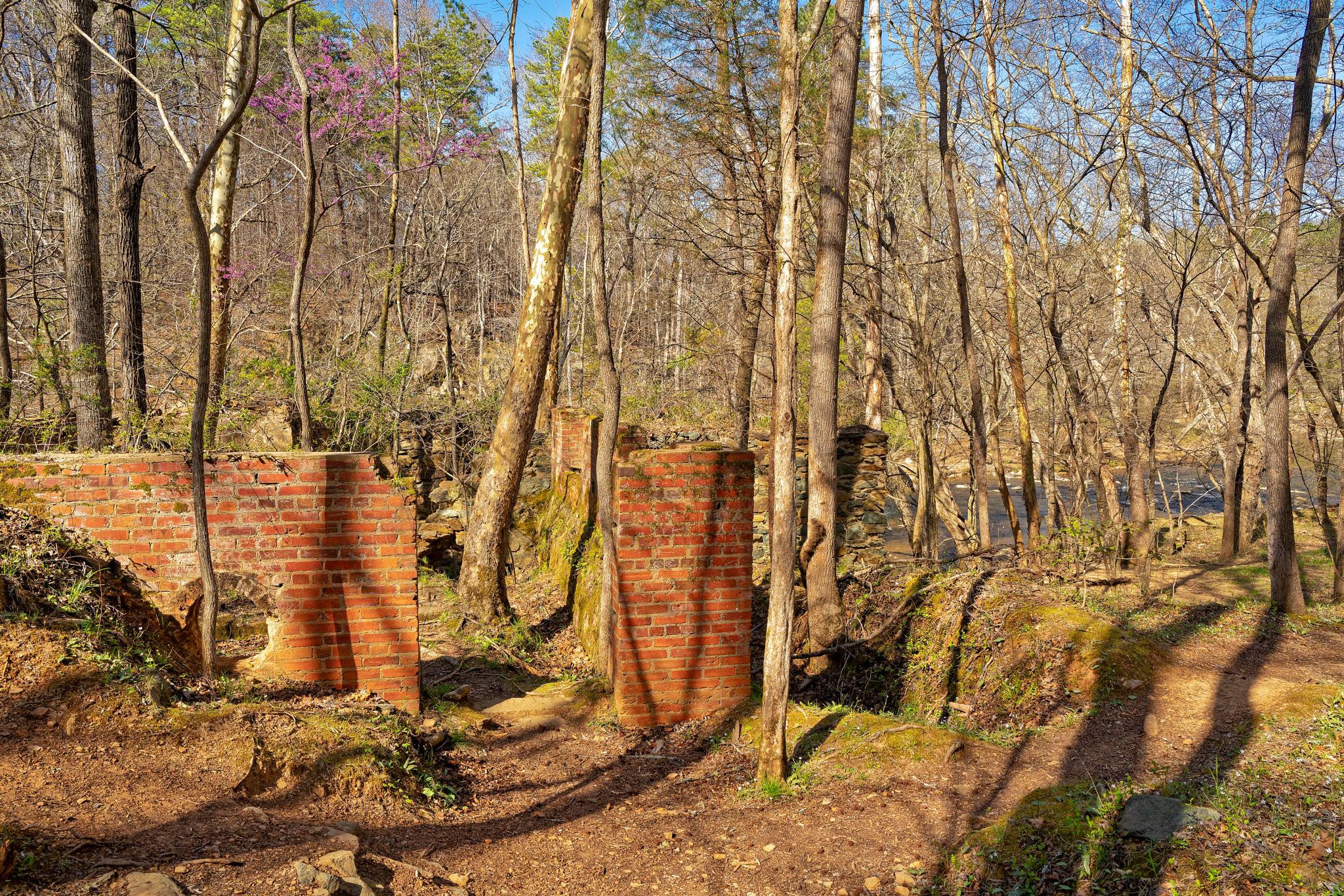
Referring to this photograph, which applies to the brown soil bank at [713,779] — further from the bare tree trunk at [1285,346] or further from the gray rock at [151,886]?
the bare tree trunk at [1285,346]

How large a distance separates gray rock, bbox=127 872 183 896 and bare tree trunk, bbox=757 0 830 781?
293cm

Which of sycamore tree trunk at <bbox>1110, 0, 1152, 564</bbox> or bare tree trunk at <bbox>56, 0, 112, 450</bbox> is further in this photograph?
sycamore tree trunk at <bbox>1110, 0, 1152, 564</bbox>

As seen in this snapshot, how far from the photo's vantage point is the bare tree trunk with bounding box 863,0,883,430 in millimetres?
11070

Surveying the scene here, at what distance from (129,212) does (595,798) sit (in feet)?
26.9

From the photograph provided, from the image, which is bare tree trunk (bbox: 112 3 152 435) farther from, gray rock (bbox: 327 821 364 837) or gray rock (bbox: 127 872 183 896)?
gray rock (bbox: 127 872 183 896)

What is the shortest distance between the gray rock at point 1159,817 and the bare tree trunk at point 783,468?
5.82ft

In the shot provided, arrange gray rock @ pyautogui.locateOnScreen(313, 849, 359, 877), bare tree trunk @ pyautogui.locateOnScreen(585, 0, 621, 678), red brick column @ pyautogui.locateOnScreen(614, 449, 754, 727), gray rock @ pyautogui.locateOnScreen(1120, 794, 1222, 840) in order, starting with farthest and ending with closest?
bare tree trunk @ pyautogui.locateOnScreen(585, 0, 621, 678), red brick column @ pyautogui.locateOnScreen(614, 449, 754, 727), gray rock @ pyautogui.locateOnScreen(1120, 794, 1222, 840), gray rock @ pyautogui.locateOnScreen(313, 849, 359, 877)

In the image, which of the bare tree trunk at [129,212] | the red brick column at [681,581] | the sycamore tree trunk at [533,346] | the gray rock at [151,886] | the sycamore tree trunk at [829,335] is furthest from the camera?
the sycamore tree trunk at [533,346]

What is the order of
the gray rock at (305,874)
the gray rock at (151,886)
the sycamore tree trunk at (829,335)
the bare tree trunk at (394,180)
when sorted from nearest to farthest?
1. the gray rock at (151,886)
2. the gray rock at (305,874)
3. the sycamore tree trunk at (829,335)
4. the bare tree trunk at (394,180)

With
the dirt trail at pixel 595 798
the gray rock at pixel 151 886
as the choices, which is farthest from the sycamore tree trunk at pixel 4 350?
the gray rock at pixel 151 886

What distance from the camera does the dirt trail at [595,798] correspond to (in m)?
3.06

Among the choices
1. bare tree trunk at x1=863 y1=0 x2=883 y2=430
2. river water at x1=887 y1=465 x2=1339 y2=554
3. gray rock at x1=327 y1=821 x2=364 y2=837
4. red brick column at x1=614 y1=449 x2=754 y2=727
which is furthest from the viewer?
river water at x1=887 y1=465 x2=1339 y2=554

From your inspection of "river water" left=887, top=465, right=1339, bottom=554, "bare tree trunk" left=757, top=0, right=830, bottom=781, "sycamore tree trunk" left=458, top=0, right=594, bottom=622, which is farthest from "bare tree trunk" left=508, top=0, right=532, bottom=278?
"river water" left=887, top=465, right=1339, bottom=554

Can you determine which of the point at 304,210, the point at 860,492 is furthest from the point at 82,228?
the point at 860,492
